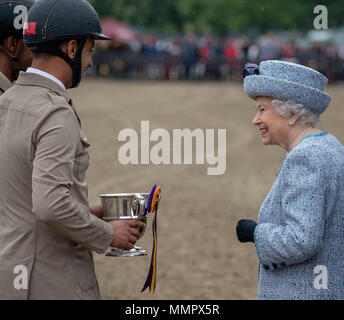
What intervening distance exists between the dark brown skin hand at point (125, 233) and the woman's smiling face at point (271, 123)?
645 millimetres

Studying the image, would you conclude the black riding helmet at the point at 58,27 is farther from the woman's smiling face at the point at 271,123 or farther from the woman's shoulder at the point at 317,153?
the woman's shoulder at the point at 317,153

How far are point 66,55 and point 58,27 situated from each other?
0.11m

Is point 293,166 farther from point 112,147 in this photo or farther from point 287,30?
point 287,30

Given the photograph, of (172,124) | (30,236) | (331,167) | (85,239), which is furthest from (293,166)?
(172,124)

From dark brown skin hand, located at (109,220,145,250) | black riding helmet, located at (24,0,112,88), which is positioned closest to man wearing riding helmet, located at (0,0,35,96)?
black riding helmet, located at (24,0,112,88)

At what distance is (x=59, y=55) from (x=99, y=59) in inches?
1310

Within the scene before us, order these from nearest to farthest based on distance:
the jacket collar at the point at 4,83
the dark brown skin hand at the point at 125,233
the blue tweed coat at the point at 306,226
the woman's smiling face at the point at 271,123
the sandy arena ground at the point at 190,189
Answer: the blue tweed coat at the point at 306,226 → the dark brown skin hand at the point at 125,233 → the woman's smiling face at the point at 271,123 → the jacket collar at the point at 4,83 → the sandy arena ground at the point at 190,189

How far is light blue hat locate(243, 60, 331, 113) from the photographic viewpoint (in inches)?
115

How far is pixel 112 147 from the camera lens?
52.5 feet

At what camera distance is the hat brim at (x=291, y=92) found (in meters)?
2.93


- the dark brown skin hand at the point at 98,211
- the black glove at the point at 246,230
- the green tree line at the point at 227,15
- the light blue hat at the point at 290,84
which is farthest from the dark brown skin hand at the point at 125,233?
the green tree line at the point at 227,15

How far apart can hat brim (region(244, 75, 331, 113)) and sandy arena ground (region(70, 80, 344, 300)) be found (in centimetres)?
393

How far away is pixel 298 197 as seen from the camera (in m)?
2.80

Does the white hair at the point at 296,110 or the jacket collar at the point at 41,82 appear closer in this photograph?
the jacket collar at the point at 41,82
